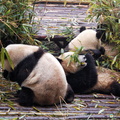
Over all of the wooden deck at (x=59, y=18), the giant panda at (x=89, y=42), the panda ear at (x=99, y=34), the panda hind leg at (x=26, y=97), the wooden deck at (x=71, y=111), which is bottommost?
the wooden deck at (x=71, y=111)

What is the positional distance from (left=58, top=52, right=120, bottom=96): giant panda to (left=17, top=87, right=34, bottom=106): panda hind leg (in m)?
0.99

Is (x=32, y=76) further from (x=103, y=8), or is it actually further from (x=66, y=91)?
(x=103, y=8)

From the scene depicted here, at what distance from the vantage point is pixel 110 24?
201 inches

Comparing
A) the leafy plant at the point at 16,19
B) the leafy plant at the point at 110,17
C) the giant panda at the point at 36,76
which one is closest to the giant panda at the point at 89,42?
the leafy plant at the point at 110,17

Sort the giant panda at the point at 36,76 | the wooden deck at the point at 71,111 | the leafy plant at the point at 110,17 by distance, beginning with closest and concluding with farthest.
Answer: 1. the wooden deck at the point at 71,111
2. the giant panda at the point at 36,76
3. the leafy plant at the point at 110,17

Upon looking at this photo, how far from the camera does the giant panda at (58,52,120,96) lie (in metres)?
4.32

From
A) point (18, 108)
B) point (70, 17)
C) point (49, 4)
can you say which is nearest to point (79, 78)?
point (18, 108)

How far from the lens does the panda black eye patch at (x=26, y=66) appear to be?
347 centimetres

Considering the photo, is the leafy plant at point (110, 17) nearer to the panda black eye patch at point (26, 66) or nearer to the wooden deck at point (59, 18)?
the wooden deck at point (59, 18)

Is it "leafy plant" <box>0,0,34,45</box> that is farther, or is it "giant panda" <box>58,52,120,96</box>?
"giant panda" <box>58,52,120,96</box>

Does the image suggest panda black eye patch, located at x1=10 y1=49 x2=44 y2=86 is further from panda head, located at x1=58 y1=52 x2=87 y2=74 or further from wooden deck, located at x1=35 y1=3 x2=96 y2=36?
wooden deck, located at x1=35 y1=3 x2=96 y2=36

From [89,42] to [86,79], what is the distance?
139 centimetres

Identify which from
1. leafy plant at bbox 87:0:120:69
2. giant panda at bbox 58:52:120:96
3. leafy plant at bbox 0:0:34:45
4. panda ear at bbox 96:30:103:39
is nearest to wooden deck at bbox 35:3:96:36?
panda ear at bbox 96:30:103:39

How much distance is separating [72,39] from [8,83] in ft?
6.99
